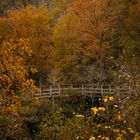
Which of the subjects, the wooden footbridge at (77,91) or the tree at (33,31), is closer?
the wooden footbridge at (77,91)

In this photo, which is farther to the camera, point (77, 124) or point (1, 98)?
point (77, 124)

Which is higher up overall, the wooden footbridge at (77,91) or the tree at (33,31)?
the tree at (33,31)

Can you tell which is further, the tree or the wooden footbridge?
the tree

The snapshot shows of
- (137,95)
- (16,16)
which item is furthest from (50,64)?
(137,95)

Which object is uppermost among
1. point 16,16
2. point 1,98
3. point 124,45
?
point 16,16

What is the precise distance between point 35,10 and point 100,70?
8875 millimetres

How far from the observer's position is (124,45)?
3916cm

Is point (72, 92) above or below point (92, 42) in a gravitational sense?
below

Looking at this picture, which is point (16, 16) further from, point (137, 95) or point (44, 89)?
point (137, 95)

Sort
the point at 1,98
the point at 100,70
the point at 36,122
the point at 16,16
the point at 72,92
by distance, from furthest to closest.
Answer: the point at 16,16 → the point at 100,70 → the point at 72,92 → the point at 36,122 → the point at 1,98

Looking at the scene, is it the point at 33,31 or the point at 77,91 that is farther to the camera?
the point at 33,31

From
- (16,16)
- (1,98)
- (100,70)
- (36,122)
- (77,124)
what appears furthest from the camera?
(16,16)

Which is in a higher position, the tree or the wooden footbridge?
the tree

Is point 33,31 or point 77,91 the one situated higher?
point 33,31
